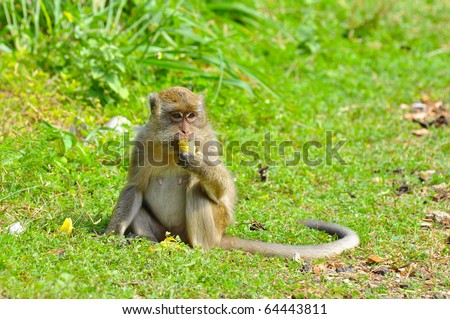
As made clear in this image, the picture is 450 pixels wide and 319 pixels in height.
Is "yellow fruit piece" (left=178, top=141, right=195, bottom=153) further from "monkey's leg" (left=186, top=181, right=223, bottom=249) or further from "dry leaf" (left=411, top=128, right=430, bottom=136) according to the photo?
"dry leaf" (left=411, top=128, right=430, bottom=136)

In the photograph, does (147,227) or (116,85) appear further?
(116,85)

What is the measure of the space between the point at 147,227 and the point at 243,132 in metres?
3.08

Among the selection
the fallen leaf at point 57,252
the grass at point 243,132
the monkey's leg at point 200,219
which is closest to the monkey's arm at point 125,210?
the grass at point 243,132

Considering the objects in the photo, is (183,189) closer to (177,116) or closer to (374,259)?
(177,116)

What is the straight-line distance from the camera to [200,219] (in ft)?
21.4

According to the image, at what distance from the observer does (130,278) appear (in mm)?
5562

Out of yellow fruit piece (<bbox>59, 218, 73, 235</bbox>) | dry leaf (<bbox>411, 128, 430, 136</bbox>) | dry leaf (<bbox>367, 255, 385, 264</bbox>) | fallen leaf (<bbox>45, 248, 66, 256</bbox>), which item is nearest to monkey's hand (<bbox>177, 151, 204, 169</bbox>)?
yellow fruit piece (<bbox>59, 218, 73, 235</bbox>)

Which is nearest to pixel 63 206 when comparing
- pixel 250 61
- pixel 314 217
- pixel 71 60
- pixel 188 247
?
pixel 188 247

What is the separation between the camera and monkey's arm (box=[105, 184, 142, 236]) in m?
6.54

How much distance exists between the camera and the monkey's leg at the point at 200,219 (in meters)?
6.50

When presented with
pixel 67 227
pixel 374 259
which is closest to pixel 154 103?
pixel 67 227

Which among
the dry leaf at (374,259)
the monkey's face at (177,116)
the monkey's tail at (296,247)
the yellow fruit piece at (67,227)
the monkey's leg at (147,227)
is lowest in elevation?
the dry leaf at (374,259)

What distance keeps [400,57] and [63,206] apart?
7755 millimetres

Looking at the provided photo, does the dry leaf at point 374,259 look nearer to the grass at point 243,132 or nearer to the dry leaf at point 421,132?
the grass at point 243,132
